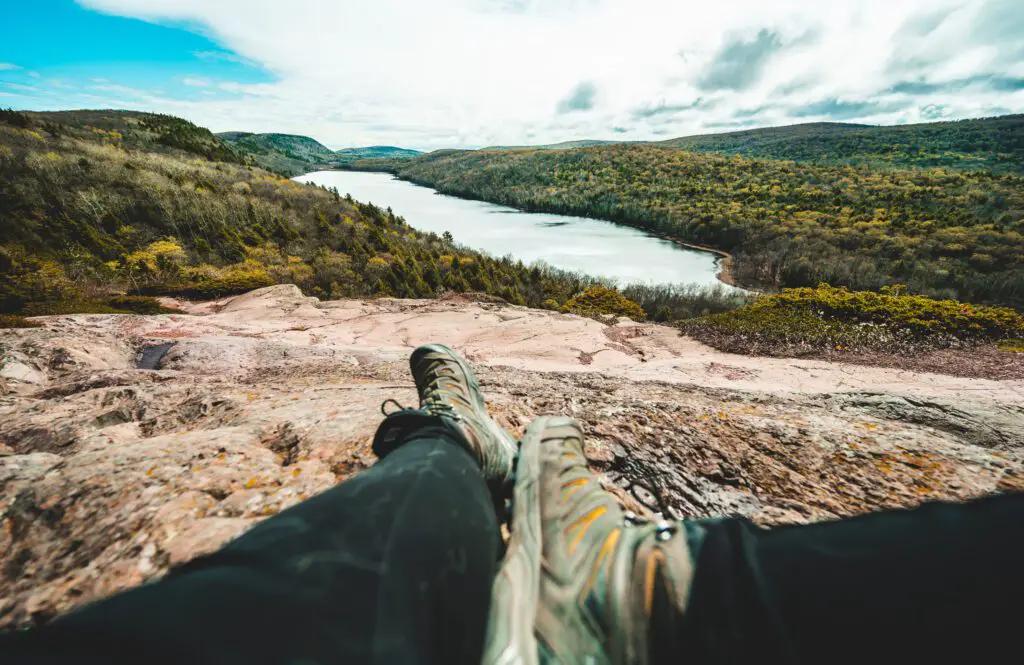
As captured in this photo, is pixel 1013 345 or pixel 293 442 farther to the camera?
pixel 1013 345

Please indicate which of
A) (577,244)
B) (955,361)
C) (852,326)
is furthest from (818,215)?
(955,361)

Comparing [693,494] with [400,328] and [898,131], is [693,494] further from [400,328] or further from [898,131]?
[898,131]

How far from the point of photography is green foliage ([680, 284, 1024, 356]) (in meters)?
8.27

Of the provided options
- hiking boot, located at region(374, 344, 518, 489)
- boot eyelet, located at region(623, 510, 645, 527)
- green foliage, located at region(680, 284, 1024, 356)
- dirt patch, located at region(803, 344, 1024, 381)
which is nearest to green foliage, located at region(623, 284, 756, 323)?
green foliage, located at region(680, 284, 1024, 356)

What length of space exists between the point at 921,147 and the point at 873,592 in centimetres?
15467

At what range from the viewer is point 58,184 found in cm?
1955

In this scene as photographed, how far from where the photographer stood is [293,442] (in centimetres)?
275

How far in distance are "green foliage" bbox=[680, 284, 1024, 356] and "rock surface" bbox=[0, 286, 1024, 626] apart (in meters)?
2.45

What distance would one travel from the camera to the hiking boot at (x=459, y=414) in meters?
1.94

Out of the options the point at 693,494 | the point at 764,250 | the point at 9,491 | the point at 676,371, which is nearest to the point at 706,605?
the point at 693,494

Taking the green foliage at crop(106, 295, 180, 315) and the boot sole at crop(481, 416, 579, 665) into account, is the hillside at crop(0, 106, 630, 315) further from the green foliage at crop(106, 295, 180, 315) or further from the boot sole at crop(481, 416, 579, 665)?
the boot sole at crop(481, 416, 579, 665)

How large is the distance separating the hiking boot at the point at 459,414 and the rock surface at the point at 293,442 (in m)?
0.55

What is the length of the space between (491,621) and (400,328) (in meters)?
7.95

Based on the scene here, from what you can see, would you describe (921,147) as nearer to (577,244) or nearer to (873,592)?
(577,244)
